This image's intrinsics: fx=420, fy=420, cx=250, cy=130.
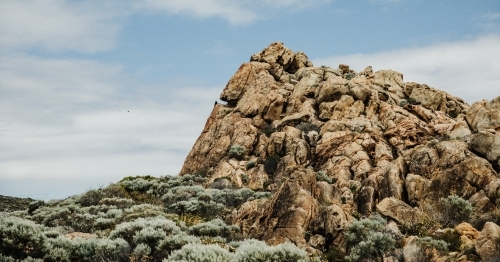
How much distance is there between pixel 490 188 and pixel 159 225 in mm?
19542

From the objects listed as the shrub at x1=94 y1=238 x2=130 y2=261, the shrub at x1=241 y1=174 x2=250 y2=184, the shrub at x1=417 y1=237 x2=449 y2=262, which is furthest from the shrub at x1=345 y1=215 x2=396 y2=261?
the shrub at x1=241 y1=174 x2=250 y2=184

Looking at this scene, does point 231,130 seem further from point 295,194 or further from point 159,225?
point 159,225

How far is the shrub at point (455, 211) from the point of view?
77.4 ft

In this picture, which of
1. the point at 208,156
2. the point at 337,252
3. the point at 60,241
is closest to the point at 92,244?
the point at 60,241

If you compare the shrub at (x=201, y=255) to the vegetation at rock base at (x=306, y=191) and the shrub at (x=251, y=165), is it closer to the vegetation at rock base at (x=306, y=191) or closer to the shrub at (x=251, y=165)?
the vegetation at rock base at (x=306, y=191)

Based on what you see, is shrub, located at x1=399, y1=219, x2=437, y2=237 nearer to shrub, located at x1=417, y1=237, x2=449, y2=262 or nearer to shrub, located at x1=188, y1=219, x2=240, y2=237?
shrub, located at x1=417, y1=237, x2=449, y2=262

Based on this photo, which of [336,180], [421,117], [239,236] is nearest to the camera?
[239,236]

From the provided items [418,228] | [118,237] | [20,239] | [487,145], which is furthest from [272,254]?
[487,145]

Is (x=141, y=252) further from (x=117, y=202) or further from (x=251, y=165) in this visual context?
(x=251, y=165)

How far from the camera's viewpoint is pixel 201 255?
35.1 ft

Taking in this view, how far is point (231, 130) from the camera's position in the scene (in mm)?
50844

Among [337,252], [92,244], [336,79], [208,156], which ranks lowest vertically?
[337,252]

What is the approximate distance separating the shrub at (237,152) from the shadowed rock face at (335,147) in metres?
0.76

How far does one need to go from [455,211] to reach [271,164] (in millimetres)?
19988
